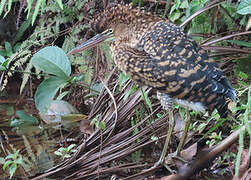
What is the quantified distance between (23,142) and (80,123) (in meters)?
0.53

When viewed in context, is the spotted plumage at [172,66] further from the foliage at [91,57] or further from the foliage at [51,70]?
the foliage at [51,70]

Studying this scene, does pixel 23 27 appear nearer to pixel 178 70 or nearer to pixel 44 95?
pixel 44 95

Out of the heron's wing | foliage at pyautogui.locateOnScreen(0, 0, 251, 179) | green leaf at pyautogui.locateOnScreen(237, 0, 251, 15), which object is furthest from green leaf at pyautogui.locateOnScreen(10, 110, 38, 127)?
green leaf at pyautogui.locateOnScreen(237, 0, 251, 15)

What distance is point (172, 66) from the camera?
7.44 ft

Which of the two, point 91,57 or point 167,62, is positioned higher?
point 167,62

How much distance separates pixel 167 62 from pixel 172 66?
0.13 ft

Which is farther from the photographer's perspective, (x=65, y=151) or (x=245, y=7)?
(x=65, y=151)

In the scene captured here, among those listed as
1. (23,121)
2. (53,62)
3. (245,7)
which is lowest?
(23,121)

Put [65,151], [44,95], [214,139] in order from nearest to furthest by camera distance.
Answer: [214,139] < [65,151] < [44,95]

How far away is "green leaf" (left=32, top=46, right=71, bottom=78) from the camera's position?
3334mm

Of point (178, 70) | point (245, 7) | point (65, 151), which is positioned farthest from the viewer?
point (65, 151)

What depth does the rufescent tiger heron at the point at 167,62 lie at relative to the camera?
2.23 metres

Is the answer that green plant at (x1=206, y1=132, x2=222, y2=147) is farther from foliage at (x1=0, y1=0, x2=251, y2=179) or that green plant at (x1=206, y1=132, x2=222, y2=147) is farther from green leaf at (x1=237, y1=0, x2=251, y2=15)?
green leaf at (x1=237, y1=0, x2=251, y2=15)

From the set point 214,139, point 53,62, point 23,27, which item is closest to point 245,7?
point 214,139
